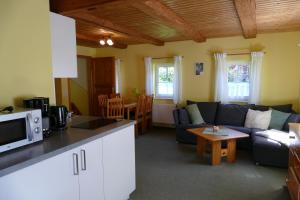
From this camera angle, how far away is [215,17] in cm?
335

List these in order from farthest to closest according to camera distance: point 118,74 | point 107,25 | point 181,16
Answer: point 118,74, point 107,25, point 181,16

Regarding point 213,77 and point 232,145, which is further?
point 213,77

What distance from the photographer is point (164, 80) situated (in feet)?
19.3

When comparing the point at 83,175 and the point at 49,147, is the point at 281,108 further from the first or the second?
the point at 49,147

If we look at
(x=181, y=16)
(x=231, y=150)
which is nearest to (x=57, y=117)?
(x=181, y=16)

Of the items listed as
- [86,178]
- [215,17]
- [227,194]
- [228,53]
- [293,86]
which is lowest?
[227,194]

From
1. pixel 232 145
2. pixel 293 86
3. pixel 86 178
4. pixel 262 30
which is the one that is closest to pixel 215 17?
pixel 262 30

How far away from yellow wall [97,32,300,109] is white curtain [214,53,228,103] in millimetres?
215

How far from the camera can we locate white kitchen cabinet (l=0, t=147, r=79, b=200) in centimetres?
124

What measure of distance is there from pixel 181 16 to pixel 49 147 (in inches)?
104

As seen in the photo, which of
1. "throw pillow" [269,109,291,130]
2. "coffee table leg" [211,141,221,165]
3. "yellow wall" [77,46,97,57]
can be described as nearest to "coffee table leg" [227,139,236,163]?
"coffee table leg" [211,141,221,165]

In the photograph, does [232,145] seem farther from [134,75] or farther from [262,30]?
[134,75]

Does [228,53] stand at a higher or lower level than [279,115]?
higher

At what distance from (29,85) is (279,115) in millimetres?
4177
